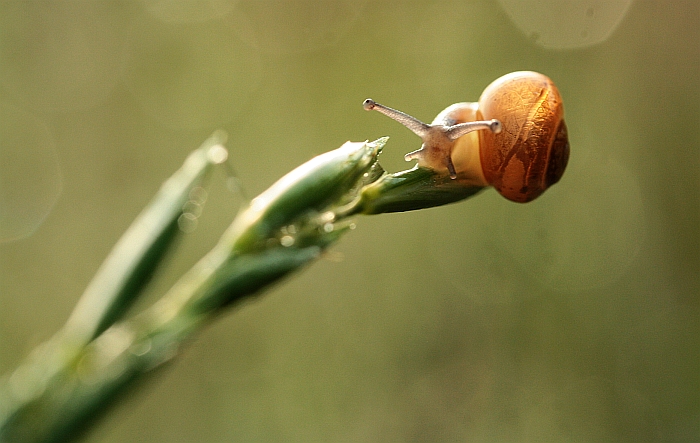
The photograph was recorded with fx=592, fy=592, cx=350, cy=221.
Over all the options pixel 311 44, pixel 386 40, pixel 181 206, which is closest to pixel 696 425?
pixel 181 206

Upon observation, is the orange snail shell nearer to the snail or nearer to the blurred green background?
the snail

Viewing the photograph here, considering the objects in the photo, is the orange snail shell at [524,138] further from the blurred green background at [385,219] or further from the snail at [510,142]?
the blurred green background at [385,219]

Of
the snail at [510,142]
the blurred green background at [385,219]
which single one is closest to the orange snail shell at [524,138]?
the snail at [510,142]

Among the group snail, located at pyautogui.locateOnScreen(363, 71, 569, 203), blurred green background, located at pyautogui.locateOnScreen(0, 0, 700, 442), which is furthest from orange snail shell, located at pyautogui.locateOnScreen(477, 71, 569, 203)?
blurred green background, located at pyautogui.locateOnScreen(0, 0, 700, 442)

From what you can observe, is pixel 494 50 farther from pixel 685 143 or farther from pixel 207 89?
pixel 207 89

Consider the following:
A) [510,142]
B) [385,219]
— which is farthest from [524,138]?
[385,219]

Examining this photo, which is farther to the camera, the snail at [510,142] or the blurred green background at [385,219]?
the blurred green background at [385,219]
